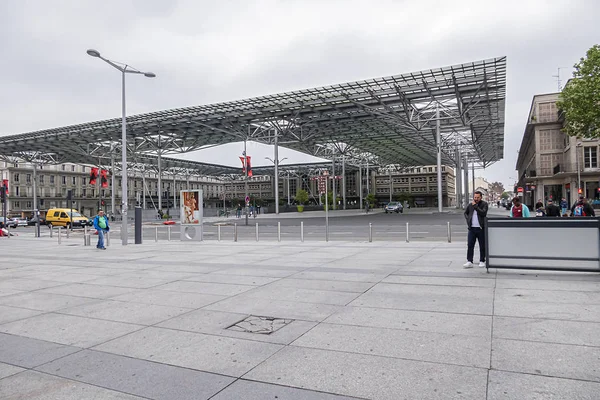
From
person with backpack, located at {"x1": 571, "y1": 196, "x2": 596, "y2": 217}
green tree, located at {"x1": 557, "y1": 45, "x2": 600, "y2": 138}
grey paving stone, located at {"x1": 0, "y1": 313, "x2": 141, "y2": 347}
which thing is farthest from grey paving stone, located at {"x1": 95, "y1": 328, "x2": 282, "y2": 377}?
green tree, located at {"x1": 557, "y1": 45, "x2": 600, "y2": 138}

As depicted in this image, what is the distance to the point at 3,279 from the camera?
997 centimetres

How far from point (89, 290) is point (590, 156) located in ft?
185

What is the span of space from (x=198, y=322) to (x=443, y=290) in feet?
13.6

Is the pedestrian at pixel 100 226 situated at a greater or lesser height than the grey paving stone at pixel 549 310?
greater

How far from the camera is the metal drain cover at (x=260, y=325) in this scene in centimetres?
545

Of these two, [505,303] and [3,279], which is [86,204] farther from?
[505,303]

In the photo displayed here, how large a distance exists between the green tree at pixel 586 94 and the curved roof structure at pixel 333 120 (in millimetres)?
9515

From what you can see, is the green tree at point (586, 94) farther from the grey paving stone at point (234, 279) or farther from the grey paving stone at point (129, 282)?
the grey paving stone at point (129, 282)

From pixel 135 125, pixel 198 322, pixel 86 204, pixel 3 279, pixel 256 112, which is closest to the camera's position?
pixel 198 322

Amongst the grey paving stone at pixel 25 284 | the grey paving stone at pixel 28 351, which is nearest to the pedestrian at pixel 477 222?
the grey paving stone at pixel 28 351

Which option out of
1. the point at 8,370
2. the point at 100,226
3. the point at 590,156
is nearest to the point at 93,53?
the point at 100,226

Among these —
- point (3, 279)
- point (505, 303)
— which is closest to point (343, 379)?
point (505, 303)

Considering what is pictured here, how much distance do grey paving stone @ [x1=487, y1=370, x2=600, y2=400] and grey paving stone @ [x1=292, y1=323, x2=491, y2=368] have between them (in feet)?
1.10

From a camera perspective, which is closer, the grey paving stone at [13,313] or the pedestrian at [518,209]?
the grey paving stone at [13,313]
